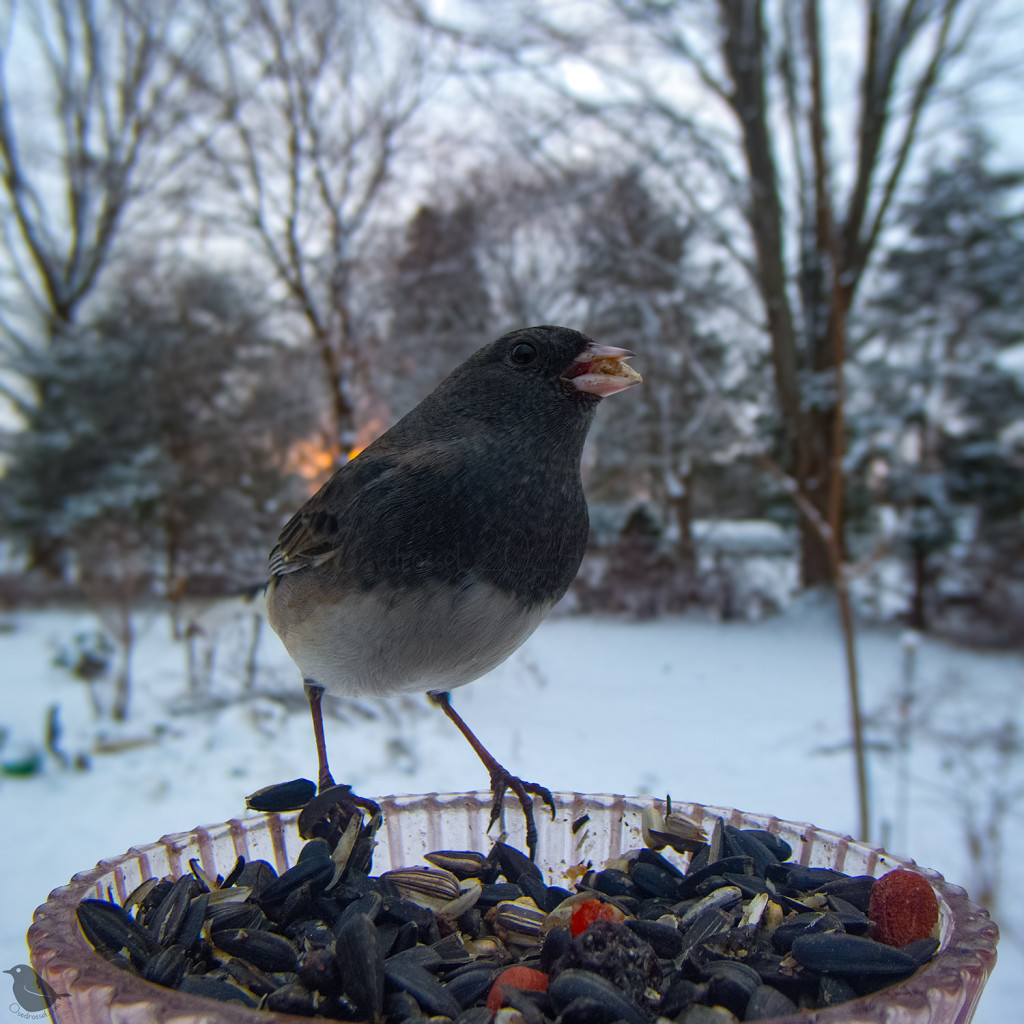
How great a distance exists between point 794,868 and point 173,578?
468 centimetres

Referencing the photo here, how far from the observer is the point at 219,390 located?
6.79m

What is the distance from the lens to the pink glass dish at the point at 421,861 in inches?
18.3

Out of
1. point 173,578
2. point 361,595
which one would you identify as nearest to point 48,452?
point 173,578

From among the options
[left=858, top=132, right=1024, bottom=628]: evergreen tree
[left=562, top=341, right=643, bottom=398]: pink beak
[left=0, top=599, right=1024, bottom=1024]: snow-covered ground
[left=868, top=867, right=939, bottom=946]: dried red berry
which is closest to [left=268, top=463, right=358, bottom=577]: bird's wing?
[left=562, top=341, right=643, bottom=398]: pink beak

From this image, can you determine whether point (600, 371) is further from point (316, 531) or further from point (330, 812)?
point (330, 812)

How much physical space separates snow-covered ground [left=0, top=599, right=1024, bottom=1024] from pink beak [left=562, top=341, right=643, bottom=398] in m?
1.57

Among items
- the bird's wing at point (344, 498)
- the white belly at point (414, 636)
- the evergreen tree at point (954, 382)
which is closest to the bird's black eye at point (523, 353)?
the bird's wing at point (344, 498)

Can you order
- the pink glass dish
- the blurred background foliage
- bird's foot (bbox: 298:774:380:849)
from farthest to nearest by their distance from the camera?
the blurred background foliage → bird's foot (bbox: 298:774:380:849) → the pink glass dish

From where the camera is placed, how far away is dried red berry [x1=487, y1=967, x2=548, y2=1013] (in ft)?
1.81

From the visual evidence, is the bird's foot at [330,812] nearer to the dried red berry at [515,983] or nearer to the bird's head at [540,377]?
the dried red berry at [515,983]

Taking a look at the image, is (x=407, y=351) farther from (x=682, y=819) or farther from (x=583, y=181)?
(x=682, y=819)

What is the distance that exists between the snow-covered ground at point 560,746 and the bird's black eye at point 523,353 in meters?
1.55

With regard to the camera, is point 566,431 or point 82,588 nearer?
point 566,431

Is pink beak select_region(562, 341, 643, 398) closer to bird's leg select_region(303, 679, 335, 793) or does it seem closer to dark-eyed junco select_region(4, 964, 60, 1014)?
bird's leg select_region(303, 679, 335, 793)
